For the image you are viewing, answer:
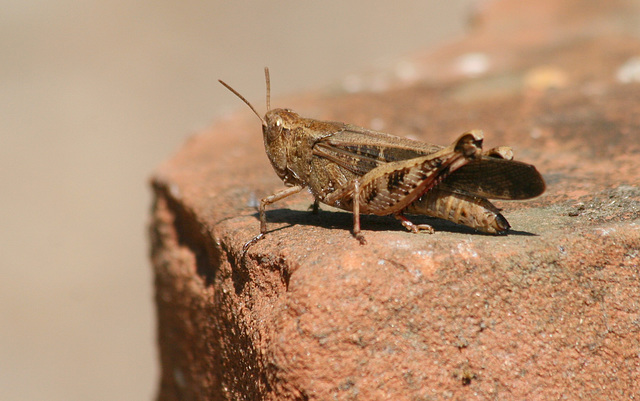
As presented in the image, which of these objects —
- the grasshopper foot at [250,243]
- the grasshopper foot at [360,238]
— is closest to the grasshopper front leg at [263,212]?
the grasshopper foot at [250,243]

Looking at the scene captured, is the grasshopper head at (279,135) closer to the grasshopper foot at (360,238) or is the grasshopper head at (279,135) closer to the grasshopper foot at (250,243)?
the grasshopper foot at (250,243)

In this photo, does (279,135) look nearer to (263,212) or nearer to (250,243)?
(263,212)

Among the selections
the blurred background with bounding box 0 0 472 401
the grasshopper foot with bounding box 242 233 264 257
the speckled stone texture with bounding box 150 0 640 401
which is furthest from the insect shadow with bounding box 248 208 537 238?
the blurred background with bounding box 0 0 472 401

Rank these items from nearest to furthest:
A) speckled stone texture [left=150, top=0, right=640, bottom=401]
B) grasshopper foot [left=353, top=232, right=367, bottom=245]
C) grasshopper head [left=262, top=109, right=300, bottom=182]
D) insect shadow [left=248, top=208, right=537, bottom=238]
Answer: speckled stone texture [left=150, top=0, right=640, bottom=401] → grasshopper foot [left=353, top=232, right=367, bottom=245] → insect shadow [left=248, top=208, right=537, bottom=238] → grasshopper head [left=262, top=109, right=300, bottom=182]

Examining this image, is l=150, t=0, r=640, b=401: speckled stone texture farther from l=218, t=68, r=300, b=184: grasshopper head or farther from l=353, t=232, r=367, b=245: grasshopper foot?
l=218, t=68, r=300, b=184: grasshopper head

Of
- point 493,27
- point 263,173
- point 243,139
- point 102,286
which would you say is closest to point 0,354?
point 102,286

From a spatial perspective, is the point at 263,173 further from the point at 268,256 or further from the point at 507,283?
the point at 507,283
